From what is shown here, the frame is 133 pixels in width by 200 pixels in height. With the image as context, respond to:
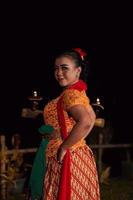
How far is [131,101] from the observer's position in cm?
1377

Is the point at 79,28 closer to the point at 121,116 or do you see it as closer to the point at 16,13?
the point at 16,13

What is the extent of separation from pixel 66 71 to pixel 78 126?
0.44 metres

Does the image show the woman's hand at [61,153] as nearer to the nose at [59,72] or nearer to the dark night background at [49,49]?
the nose at [59,72]

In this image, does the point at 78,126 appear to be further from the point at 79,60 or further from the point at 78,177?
the point at 79,60

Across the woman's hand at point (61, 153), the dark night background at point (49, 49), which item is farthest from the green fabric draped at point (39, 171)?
the dark night background at point (49, 49)

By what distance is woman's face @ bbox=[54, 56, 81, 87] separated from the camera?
162 inches

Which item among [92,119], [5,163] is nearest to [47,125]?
[92,119]

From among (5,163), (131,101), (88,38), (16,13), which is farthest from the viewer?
(131,101)

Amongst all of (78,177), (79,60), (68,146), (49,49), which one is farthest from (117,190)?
(68,146)

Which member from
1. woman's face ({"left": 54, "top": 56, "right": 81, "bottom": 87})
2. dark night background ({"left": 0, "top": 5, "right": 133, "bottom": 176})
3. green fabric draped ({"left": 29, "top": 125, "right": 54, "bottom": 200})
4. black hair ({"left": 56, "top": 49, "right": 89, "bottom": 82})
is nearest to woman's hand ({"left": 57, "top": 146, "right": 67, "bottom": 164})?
green fabric draped ({"left": 29, "top": 125, "right": 54, "bottom": 200})

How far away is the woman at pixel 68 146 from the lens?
4.02m

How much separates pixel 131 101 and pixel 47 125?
9756 mm

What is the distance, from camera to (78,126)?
3.90 meters

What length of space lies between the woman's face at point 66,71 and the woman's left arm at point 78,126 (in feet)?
0.73
